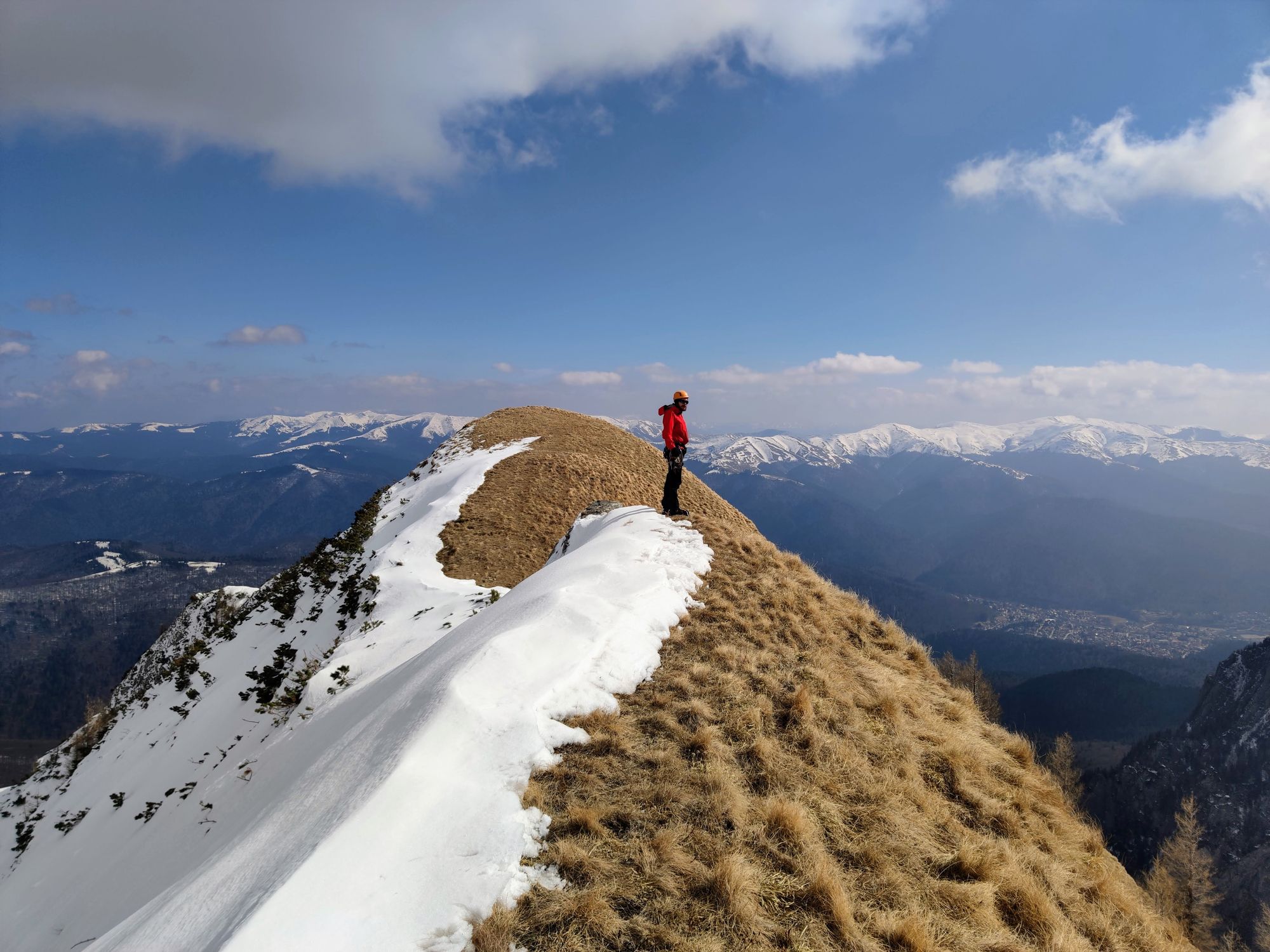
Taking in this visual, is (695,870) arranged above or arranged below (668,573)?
below

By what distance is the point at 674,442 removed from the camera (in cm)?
1748

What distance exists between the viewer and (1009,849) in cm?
661

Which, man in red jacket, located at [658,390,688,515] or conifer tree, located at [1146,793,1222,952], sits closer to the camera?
man in red jacket, located at [658,390,688,515]

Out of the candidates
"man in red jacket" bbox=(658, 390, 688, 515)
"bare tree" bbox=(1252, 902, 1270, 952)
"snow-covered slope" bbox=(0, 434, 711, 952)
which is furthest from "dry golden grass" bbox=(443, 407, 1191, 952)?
"bare tree" bbox=(1252, 902, 1270, 952)

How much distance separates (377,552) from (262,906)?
20415mm

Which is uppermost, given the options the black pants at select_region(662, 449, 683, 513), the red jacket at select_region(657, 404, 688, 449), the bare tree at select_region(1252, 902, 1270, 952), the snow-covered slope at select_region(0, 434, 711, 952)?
the red jacket at select_region(657, 404, 688, 449)

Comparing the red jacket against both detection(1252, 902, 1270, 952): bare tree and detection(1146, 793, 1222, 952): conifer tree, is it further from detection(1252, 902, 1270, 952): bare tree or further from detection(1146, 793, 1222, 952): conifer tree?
detection(1252, 902, 1270, 952): bare tree

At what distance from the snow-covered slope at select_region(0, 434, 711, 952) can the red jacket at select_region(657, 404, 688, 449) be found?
287 cm

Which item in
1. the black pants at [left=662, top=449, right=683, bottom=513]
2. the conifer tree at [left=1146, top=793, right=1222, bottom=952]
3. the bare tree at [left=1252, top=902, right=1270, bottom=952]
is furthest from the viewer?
the bare tree at [left=1252, top=902, right=1270, bottom=952]

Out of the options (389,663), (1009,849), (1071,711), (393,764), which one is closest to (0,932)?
(389,663)

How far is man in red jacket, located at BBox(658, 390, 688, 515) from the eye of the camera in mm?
16375

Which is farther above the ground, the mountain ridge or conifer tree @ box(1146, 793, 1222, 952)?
the mountain ridge

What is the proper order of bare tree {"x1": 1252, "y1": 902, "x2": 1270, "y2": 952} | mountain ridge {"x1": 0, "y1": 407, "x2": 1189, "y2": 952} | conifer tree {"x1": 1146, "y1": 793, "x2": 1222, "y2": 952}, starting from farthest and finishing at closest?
bare tree {"x1": 1252, "y1": 902, "x2": 1270, "y2": 952}
conifer tree {"x1": 1146, "y1": 793, "x2": 1222, "y2": 952}
mountain ridge {"x1": 0, "y1": 407, "x2": 1189, "y2": 952}

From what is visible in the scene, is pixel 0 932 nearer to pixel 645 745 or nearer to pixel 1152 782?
pixel 645 745
